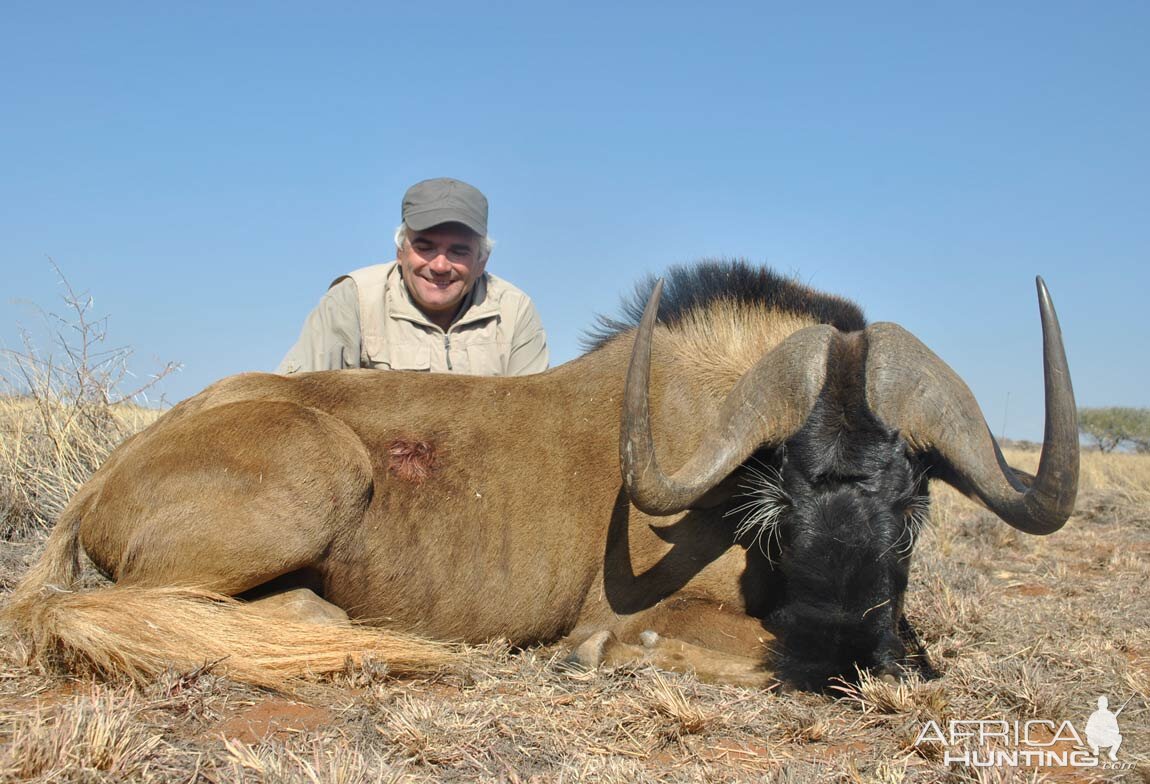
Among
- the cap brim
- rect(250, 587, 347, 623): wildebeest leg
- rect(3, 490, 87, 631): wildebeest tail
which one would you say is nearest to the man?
the cap brim

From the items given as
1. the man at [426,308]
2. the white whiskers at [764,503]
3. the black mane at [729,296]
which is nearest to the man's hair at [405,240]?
the man at [426,308]

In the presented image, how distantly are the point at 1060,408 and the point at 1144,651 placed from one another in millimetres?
1793

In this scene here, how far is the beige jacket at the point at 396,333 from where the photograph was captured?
6.33m

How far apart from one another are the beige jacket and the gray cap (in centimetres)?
54

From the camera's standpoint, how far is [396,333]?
6453 mm

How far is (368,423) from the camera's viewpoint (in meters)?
4.50

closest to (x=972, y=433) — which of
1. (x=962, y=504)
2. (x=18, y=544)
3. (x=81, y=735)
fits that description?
(x=81, y=735)

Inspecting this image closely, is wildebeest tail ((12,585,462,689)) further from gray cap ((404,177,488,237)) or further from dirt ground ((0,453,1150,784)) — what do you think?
gray cap ((404,177,488,237))

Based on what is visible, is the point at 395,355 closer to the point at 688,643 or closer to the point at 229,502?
the point at 229,502

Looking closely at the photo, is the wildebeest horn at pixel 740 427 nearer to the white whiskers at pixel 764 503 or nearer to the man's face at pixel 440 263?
the white whiskers at pixel 764 503

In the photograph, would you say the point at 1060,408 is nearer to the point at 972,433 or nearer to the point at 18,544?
the point at 972,433

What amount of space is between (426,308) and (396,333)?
27 centimetres

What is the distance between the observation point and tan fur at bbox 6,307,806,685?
3.80 metres

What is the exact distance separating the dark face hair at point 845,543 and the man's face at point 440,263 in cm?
312
